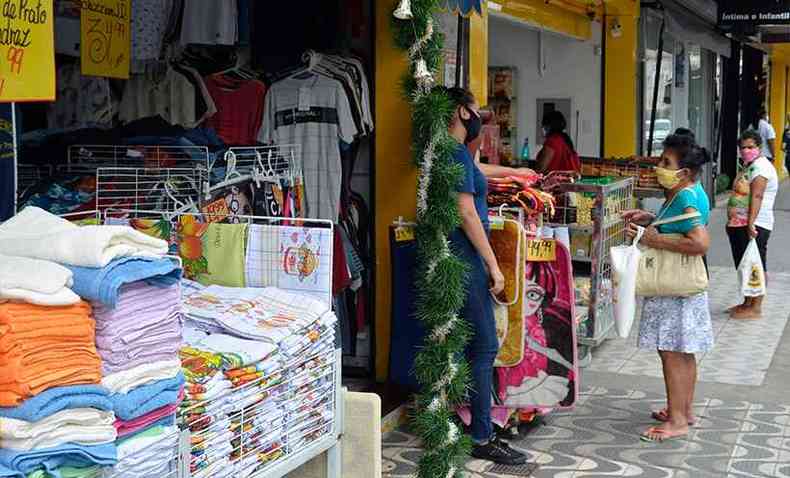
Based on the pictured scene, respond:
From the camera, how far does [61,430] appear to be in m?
2.54

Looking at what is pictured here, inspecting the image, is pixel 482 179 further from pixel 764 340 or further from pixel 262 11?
pixel 764 340

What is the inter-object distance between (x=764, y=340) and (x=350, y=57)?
4.48m

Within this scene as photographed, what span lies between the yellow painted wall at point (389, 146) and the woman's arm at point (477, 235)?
3.20 feet

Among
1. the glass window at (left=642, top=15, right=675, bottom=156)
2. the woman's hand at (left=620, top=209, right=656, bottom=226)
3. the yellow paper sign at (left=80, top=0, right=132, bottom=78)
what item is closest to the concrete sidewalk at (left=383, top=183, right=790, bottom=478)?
the woman's hand at (left=620, top=209, right=656, bottom=226)

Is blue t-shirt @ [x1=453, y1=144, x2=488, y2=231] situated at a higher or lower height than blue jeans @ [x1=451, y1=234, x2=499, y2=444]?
higher

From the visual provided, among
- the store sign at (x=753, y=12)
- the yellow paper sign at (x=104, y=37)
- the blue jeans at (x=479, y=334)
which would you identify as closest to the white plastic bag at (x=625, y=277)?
the blue jeans at (x=479, y=334)

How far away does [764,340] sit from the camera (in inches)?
341

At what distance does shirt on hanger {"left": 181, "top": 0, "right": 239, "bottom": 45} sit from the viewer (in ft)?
20.1

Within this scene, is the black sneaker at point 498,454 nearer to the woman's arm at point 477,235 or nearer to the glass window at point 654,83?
the woman's arm at point 477,235

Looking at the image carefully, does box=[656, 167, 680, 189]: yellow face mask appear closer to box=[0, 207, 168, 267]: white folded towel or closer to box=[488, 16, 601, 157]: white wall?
box=[0, 207, 168, 267]: white folded towel

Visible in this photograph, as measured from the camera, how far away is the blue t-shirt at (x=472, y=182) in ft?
16.8

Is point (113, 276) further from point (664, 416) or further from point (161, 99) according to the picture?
point (664, 416)

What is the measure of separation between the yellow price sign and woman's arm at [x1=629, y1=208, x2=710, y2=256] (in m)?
1.30

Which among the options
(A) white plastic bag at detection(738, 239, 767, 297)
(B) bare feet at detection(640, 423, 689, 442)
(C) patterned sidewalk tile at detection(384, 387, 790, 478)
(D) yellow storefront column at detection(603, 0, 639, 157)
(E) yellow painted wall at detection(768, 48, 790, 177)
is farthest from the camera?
(E) yellow painted wall at detection(768, 48, 790, 177)
